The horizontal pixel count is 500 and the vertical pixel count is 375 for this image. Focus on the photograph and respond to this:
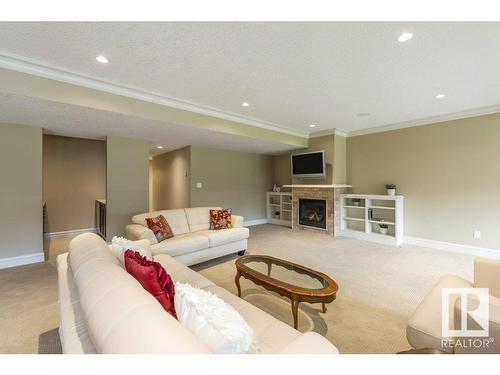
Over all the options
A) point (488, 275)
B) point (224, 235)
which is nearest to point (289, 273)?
point (224, 235)

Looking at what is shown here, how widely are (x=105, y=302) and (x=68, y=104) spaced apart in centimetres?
270

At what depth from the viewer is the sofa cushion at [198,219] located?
12.4 ft

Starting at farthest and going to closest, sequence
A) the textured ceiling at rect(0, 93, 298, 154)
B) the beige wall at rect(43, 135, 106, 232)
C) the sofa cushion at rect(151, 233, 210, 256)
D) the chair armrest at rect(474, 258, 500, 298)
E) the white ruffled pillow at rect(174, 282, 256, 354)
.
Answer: the beige wall at rect(43, 135, 106, 232)
the sofa cushion at rect(151, 233, 210, 256)
the textured ceiling at rect(0, 93, 298, 154)
the chair armrest at rect(474, 258, 500, 298)
the white ruffled pillow at rect(174, 282, 256, 354)

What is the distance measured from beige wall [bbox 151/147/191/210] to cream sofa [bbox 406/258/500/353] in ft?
16.7

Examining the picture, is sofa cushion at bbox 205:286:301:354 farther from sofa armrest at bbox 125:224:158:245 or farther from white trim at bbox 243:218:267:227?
white trim at bbox 243:218:267:227

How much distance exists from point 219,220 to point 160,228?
103cm

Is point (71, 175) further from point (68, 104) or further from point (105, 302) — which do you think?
point (105, 302)

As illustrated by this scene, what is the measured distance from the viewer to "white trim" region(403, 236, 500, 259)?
367cm

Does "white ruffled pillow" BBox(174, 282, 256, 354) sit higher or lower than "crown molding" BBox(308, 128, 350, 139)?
lower

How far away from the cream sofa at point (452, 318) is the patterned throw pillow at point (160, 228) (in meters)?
2.87

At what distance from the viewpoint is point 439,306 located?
1.47 m

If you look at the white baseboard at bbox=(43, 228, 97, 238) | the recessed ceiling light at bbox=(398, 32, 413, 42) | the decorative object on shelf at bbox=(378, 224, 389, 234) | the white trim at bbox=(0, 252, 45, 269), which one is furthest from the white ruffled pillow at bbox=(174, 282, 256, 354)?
the white baseboard at bbox=(43, 228, 97, 238)
